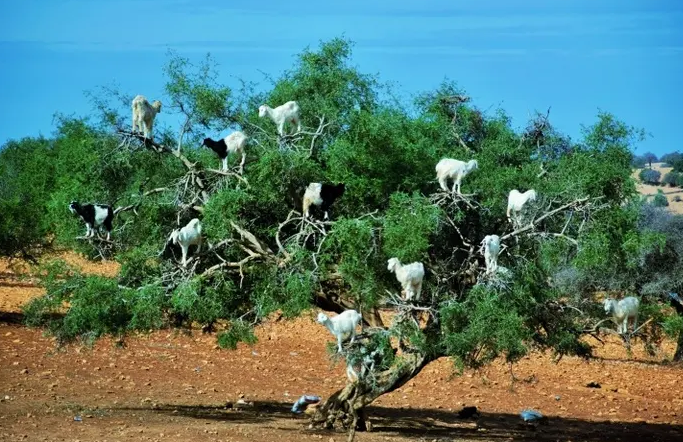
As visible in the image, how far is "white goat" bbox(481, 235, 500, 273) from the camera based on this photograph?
1271 centimetres

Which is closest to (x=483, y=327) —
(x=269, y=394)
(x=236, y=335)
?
(x=236, y=335)

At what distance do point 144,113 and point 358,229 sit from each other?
123 inches

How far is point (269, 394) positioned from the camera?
20.1 meters

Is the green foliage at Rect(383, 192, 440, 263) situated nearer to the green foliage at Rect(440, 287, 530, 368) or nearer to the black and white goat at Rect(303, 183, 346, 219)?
the black and white goat at Rect(303, 183, 346, 219)

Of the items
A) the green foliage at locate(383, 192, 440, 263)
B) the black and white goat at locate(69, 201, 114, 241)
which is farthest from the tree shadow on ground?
the black and white goat at locate(69, 201, 114, 241)

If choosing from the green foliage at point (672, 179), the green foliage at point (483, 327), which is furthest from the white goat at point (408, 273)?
the green foliage at point (672, 179)

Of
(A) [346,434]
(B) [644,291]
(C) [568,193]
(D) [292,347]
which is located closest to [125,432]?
(A) [346,434]

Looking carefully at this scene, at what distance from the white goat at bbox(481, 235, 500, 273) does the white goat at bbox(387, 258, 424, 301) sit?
0.81 meters

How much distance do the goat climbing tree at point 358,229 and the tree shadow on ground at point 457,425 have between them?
176 cm

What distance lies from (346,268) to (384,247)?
52 cm

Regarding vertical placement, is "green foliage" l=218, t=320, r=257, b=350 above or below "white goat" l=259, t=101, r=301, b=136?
below

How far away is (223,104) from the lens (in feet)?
48.9

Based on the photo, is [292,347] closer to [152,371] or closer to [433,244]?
[152,371]

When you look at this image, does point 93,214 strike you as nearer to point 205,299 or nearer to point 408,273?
point 205,299
